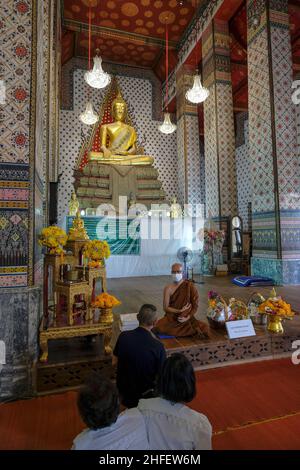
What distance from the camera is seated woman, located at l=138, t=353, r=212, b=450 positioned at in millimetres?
1214

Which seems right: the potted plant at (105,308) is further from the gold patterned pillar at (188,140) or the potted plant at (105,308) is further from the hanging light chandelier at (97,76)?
the gold patterned pillar at (188,140)

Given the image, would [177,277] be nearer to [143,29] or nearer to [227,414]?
[227,414]

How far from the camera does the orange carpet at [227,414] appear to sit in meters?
1.64

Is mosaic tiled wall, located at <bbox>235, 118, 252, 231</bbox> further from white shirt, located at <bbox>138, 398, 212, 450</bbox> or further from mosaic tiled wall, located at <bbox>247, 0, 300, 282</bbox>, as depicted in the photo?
white shirt, located at <bbox>138, 398, 212, 450</bbox>

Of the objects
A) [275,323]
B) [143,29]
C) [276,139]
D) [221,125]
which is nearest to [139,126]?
[143,29]

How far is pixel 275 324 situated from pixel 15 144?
3039mm

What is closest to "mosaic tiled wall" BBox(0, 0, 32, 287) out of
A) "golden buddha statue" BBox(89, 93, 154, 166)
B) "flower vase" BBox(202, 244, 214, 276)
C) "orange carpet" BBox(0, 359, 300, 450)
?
"orange carpet" BBox(0, 359, 300, 450)

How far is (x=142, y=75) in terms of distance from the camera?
459 inches

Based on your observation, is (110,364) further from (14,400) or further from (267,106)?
(267,106)

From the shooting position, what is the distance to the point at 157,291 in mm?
5113
